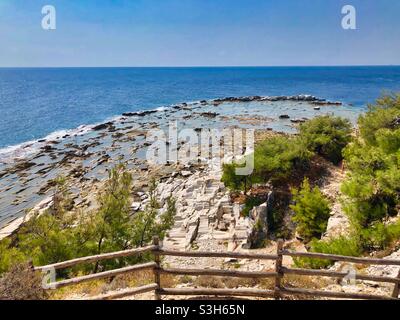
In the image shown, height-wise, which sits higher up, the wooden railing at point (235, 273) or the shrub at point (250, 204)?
the wooden railing at point (235, 273)

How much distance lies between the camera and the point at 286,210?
83.4 feet

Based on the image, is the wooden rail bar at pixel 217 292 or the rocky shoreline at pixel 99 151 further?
the rocky shoreline at pixel 99 151

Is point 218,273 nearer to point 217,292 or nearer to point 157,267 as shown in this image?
point 217,292

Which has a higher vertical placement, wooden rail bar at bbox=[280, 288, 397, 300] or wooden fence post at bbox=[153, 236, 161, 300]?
wooden fence post at bbox=[153, 236, 161, 300]

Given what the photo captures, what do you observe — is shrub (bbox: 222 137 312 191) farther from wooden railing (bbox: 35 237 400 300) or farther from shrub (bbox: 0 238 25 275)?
wooden railing (bbox: 35 237 400 300)

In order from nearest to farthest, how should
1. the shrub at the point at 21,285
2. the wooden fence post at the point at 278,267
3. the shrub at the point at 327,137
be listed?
the shrub at the point at 21,285 < the wooden fence post at the point at 278,267 < the shrub at the point at 327,137

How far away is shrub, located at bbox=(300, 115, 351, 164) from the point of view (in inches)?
1305

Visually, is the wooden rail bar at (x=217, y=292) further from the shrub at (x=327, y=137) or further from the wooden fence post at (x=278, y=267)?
the shrub at (x=327, y=137)

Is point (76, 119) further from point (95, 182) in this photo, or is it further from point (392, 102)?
point (392, 102)

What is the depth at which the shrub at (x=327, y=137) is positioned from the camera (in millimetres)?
33156

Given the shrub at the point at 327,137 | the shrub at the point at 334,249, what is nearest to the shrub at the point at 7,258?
the shrub at the point at 334,249

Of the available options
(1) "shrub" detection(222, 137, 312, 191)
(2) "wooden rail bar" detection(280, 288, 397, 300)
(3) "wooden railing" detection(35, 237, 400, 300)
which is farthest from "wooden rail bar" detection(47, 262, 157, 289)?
(1) "shrub" detection(222, 137, 312, 191)
